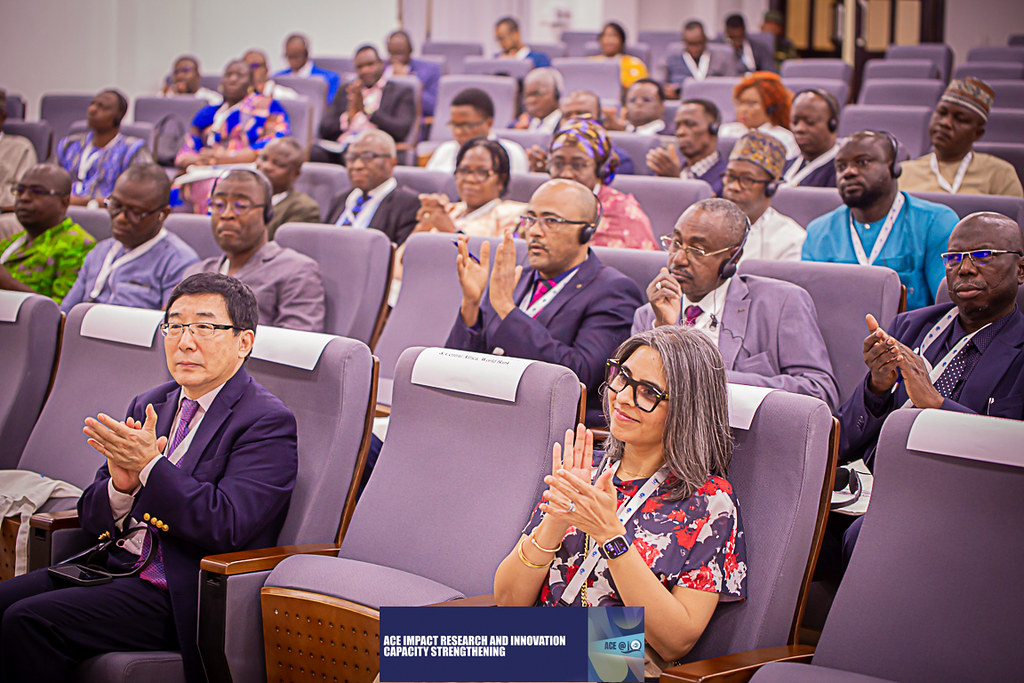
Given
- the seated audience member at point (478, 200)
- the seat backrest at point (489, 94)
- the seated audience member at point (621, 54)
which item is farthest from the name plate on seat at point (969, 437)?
the seated audience member at point (621, 54)

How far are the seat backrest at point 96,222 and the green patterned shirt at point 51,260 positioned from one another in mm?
154


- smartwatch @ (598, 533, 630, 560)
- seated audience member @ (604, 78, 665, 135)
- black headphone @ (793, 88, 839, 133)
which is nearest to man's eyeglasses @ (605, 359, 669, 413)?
smartwatch @ (598, 533, 630, 560)

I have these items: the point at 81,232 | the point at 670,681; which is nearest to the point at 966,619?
the point at 670,681

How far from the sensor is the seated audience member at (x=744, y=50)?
9438 mm

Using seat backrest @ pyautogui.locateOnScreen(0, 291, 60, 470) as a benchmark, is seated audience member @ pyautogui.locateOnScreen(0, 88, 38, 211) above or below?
above

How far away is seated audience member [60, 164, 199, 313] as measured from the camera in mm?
3697

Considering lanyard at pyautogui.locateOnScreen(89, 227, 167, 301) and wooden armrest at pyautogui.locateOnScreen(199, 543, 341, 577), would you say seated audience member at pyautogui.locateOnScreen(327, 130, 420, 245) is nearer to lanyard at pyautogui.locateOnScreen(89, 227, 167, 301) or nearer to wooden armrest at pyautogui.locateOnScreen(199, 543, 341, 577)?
lanyard at pyautogui.locateOnScreen(89, 227, 167, 301)

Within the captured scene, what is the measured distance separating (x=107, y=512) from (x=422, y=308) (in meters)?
1.46

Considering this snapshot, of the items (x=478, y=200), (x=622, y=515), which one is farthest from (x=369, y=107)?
(x=622, y=515)

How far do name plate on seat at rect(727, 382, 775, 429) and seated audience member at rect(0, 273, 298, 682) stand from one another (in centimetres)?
97

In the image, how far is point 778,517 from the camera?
185cm

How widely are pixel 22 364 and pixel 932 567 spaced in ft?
7.84

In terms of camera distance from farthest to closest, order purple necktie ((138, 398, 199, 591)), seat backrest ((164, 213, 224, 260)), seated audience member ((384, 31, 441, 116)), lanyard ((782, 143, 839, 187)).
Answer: seated audience member ((384, 31, 441, 116)), lanyard ((782, 143, 839, 187)), seat backrest ((164, 213, 224, 260)), purple necktie ((138, 398, 199, 591))

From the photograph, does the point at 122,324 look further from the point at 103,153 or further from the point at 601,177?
the point at 103,153
